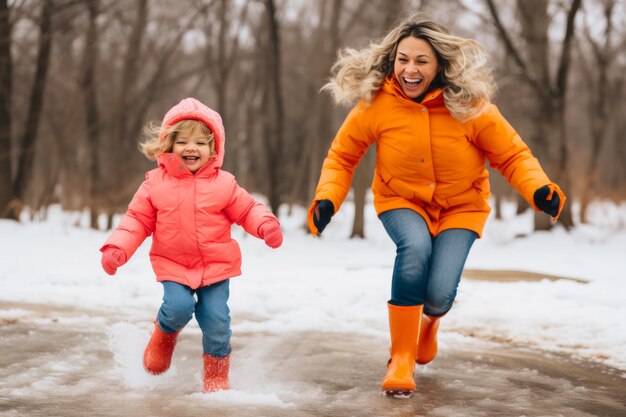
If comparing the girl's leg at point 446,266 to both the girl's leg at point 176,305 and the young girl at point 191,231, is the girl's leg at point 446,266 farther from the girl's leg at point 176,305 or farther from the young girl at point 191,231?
the girl's leg at point 176,305

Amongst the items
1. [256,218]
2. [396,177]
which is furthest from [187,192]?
[396,177]

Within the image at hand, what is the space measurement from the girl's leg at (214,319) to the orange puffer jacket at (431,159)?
1.94ft

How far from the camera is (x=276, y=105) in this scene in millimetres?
19031

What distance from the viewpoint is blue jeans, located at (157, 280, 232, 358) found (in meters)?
3.86

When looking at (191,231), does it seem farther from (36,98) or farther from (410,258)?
Answer: (36,98)

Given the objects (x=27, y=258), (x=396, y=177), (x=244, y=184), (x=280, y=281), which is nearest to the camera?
(x=396, y=177)

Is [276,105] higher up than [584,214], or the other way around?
[276,105]

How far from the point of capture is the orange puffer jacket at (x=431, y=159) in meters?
4.20

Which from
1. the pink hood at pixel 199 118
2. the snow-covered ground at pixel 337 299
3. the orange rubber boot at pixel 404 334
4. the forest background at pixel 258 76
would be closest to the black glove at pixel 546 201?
the orange rubber boot at pixel 404 334

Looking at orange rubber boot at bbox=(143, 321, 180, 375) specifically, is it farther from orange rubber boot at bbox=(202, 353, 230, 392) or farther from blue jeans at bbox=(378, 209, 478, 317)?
blue jeans at bbox=(378, 209, 478, 317)

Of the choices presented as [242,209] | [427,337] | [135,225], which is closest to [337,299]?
[427,337]

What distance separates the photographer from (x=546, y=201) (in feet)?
13.1

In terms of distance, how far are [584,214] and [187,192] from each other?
15.9m

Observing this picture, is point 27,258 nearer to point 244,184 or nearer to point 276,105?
point 276,105
